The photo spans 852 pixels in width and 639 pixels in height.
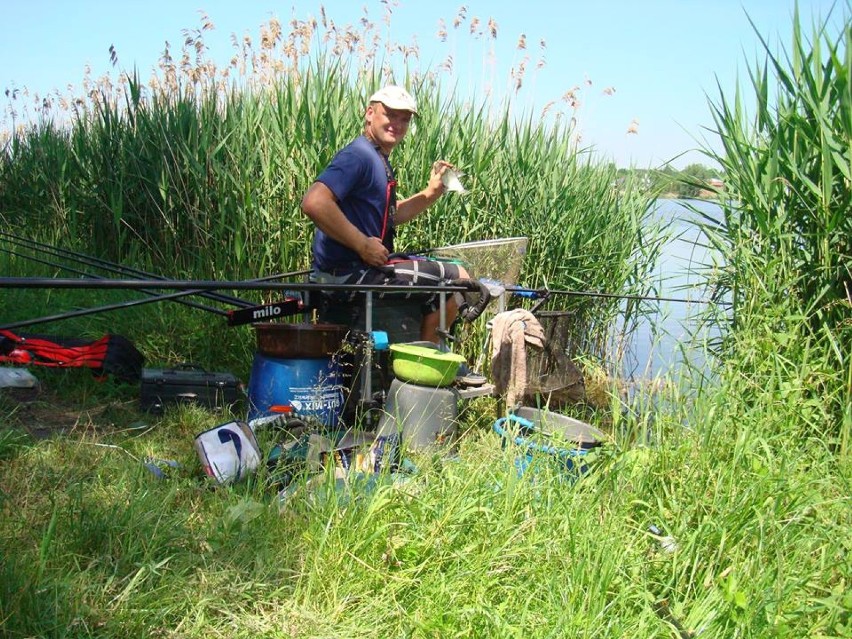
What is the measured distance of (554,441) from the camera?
3.07m

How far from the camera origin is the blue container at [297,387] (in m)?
3.99

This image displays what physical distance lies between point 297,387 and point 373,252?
72 centimetres

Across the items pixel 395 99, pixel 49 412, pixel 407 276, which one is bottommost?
pixel 49 412

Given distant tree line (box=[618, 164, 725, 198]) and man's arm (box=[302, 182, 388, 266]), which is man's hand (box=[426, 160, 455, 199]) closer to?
man's arm (box=[302, 182, 388, 266])

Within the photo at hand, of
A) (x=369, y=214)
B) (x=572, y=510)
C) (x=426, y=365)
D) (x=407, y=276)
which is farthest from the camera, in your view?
(x=369, y=214)

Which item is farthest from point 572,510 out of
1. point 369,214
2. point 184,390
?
point 184,390

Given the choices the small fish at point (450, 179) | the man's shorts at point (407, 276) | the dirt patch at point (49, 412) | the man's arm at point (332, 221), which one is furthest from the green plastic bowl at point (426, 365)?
the dirt patch at point (49, 412)

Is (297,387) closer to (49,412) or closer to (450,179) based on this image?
(49,412)

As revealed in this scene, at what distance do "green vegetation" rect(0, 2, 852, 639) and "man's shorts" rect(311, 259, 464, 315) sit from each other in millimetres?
656

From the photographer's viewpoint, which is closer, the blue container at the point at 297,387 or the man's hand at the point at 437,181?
the blue container at the point at 297,387

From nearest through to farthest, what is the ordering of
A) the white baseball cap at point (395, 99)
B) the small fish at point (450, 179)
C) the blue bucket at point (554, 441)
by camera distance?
1. the blue bucket at point (554, 441)
2. the white baseball cap at point (395, 99)
3. the small fish at point (450, 179)

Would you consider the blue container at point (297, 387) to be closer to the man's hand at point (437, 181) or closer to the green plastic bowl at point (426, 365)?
the green plastic bowl at point (426, 365)

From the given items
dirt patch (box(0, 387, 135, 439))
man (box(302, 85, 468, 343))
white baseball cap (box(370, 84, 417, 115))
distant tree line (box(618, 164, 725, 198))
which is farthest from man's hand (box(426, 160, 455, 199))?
dirt patch (box(0, 387, 135, 439))

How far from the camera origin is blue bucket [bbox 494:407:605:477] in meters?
2.99
